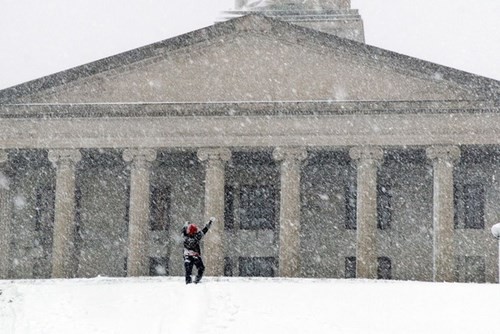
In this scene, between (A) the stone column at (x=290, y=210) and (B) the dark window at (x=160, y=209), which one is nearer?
(A) the stone column at (x=290, y=210)

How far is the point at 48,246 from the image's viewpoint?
3691 cm

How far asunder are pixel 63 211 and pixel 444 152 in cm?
1427

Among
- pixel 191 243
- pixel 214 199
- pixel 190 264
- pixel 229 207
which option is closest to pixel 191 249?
pixel 191 243

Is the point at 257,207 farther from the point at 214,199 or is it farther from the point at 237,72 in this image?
the point at 237,72

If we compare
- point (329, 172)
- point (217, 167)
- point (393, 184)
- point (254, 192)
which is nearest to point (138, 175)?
point (217, 167)

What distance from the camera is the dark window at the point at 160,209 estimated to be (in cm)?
3666

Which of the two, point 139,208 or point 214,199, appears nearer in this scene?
point 214,199

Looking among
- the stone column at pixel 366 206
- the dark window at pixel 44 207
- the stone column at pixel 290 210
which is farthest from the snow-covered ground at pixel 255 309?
the dark window at pixel 44 207

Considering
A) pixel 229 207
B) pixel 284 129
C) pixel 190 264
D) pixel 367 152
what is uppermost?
pixel 284 129

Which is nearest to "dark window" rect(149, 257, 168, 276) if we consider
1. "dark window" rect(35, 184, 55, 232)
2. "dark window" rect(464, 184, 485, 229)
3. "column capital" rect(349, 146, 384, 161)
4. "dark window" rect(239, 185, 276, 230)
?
"dark window" rect(239, 185, 276, 230)

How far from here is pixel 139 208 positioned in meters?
32.2

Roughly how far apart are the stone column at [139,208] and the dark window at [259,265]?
536cm

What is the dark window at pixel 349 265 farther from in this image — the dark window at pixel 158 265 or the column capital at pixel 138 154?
the column capital at pixel 138 154

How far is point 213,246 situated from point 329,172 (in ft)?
23.8
